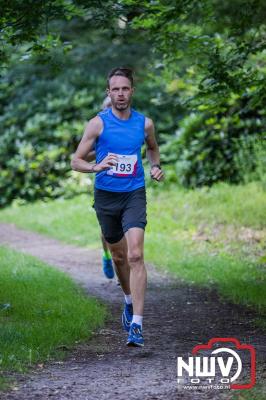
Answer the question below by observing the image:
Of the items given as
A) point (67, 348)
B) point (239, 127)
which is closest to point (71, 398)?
point (67, 348)

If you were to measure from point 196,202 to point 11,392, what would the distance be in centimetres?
1062

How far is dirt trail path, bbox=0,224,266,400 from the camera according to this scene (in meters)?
5.27

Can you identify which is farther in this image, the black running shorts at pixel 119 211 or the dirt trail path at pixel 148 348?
the black running shorts at pixel 119 211

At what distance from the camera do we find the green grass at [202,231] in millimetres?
10336

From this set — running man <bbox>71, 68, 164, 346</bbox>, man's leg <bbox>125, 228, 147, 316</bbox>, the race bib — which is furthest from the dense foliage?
man's leg <bbox>125, 228, 147, 316</bbox>

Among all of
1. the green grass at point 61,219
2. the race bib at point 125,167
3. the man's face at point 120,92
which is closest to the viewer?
A: the race bib at point 125,167

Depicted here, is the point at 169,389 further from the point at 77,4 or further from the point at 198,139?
the point at 198,139

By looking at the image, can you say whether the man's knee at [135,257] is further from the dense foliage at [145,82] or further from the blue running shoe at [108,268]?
the blue running shoe at [108,268]

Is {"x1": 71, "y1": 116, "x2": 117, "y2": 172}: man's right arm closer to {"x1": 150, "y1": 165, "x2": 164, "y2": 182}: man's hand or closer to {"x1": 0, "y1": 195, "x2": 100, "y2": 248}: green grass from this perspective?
{"x1": 150, "y1": 165, "x2": 164, "y2": 182}: man's hand

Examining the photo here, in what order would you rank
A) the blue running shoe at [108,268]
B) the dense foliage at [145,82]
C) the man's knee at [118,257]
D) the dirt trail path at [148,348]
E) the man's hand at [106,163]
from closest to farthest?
the dirt trail path at [148,348] → the man's hand at [106,163] → the man's knee at [118,257] → the dense foliage at [145,82] → the blue running shoe at [108,268]

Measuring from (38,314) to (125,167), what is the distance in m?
1.81

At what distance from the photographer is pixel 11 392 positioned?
5.27m

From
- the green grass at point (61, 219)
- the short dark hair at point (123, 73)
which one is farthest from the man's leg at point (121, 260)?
the green grass at point (61, 219)

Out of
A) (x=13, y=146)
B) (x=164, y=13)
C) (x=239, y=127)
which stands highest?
(x=164, y=13)
